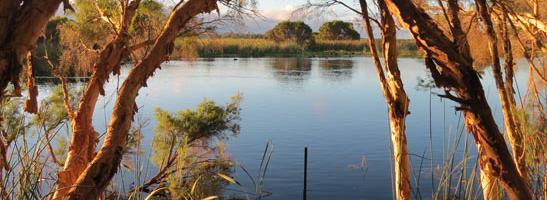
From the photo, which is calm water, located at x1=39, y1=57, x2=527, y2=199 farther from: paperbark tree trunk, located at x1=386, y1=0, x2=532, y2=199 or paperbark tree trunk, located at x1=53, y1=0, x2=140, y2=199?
paperbark tree trunk, located at x1=386, y1=0, x2=532, y2=199

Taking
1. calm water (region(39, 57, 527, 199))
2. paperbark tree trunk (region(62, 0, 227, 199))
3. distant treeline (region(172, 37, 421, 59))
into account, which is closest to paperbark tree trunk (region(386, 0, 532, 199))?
paperbark tree trunk (region(62, 0, 227, 199))

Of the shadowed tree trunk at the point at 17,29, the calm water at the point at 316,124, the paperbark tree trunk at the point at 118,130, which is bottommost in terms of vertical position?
the calm water at the point at 316,124

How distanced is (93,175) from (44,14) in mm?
329

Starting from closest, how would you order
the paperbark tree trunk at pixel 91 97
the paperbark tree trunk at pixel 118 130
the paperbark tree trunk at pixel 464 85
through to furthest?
the paperbark tree trunk at pixel 118 130 < the paperbark tree trunk at pixel 464 85 < the paperbark tree trunk at pixel 91 97

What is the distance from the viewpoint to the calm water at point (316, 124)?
7617 mm

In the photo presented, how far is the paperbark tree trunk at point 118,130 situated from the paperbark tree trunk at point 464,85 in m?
0.60

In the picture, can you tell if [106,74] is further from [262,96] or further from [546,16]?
[262,96]

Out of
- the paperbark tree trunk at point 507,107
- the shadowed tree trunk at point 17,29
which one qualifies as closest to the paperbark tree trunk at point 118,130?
the shadowed tree trunk at point 17,29

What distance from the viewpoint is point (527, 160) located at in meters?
2.42

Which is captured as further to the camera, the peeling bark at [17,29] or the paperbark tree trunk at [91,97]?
the paperbark tree trunk at [91,97]

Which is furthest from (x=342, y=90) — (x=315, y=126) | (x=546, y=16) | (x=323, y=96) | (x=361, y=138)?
(x=546, y=16)

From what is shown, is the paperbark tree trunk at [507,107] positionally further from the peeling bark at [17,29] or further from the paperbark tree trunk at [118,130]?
the peeling bark at [17,29]

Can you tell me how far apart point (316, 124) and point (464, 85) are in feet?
31.8

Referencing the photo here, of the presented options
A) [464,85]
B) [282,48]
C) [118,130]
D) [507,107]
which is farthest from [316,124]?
[282,48]
